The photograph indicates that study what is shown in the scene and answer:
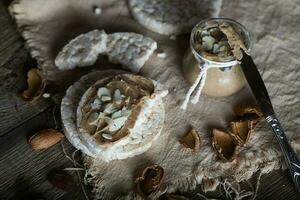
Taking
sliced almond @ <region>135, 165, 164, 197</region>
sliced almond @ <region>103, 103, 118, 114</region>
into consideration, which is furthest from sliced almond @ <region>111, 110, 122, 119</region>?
sliced almond @ <region>135, 165, 164, 197</region>

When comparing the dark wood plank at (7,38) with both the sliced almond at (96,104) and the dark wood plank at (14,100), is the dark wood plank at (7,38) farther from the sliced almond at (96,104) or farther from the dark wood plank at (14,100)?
the sliced almond at (96,104)

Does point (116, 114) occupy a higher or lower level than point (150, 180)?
higher

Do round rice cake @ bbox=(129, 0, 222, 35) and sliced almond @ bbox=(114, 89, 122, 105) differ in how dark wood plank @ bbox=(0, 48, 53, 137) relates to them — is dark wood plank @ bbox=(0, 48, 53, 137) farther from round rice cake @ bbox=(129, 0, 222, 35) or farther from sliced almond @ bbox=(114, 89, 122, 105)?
round rice cake @ bbox=(129, 0, 222, 35)

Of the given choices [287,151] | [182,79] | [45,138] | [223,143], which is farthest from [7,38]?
[287,151]

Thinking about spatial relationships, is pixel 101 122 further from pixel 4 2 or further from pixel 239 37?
pixel 4 2

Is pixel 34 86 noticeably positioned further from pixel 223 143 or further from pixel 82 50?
pixel 223 143
